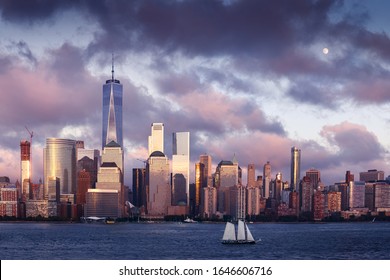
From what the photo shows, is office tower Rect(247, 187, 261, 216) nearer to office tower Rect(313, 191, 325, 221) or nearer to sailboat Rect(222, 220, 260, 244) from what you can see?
office tower Rect(313, 191, 325, 221)

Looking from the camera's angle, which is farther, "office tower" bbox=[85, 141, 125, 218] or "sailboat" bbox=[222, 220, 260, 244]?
"office tower" bbox=[85, 141, 125, 218]

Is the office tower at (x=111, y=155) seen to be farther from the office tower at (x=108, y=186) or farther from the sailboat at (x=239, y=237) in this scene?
the sailboat at (x=239, y=237)

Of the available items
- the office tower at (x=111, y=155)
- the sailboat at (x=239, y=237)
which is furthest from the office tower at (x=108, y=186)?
the sailboat at (x=239, y=237)

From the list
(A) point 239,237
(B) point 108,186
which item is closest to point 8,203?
(B) point 108,186

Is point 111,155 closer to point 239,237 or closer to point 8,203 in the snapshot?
point 8,203

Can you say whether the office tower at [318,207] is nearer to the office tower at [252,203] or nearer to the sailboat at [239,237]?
the office tower at [252,203]

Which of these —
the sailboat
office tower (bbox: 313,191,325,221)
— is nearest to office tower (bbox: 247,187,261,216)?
office tower (bbox: 313,191,325,221)

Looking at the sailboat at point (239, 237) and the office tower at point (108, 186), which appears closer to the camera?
the sailboat at point (239, 237)

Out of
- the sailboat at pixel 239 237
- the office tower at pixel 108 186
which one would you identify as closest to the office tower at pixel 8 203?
the office tower at pixel 108 186

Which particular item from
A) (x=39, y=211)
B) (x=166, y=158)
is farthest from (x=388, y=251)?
(x=166, y=158)
